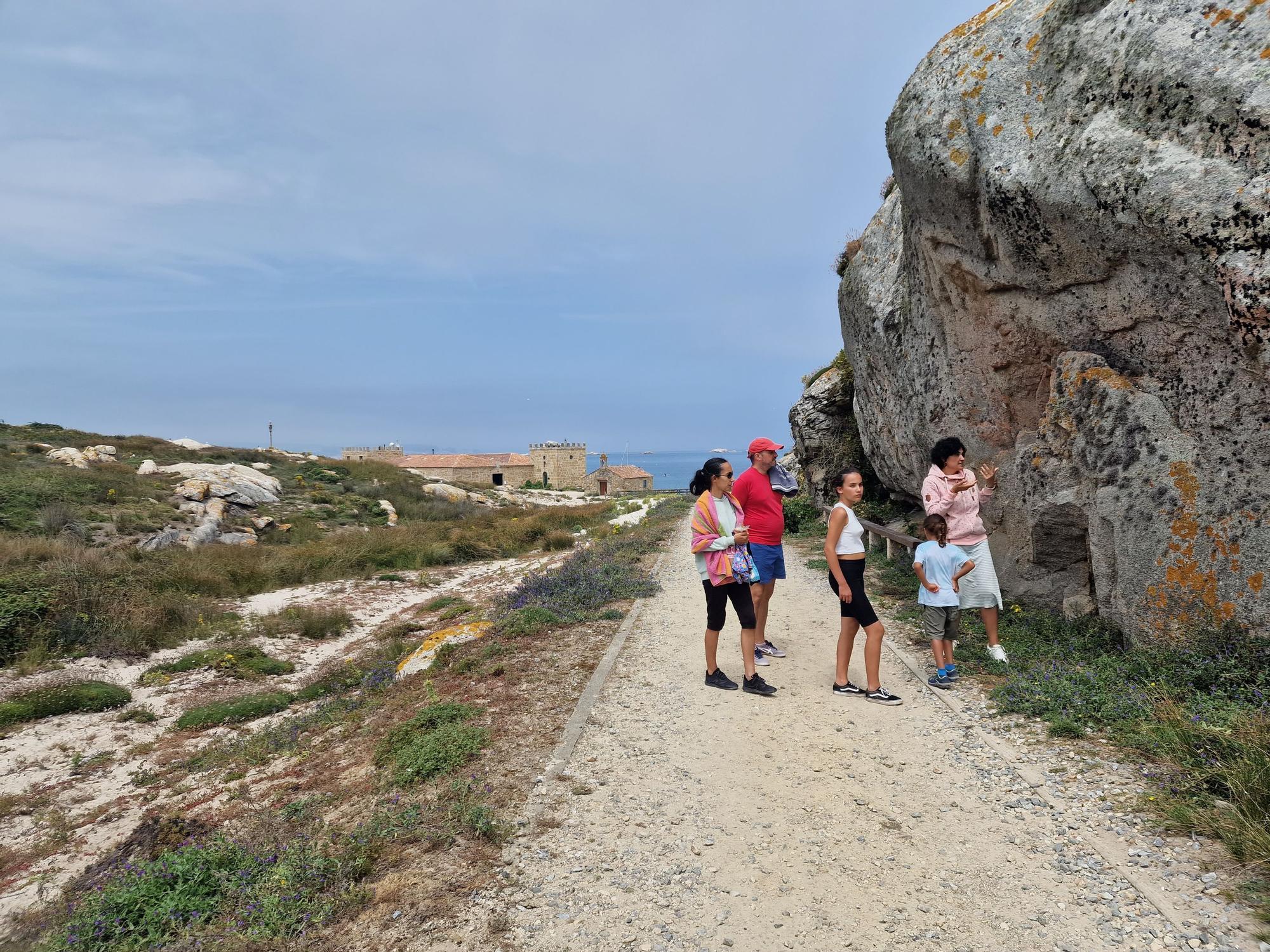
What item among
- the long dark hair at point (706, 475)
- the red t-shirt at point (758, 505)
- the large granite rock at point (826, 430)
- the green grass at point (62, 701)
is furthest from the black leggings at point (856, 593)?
the large granite rock at point (826, 430)

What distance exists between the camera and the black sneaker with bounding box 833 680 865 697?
19.7 ft

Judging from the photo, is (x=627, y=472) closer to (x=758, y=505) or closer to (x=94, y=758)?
(x=94, y=758)

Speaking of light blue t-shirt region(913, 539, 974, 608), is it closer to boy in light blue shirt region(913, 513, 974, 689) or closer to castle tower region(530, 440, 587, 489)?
boy in light blue shirt region(913, 513, 974, 689)

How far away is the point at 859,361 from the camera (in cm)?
1281

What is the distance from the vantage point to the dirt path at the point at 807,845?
9.93 ft

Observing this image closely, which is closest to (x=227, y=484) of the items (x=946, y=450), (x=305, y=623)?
(x=305, y=623)

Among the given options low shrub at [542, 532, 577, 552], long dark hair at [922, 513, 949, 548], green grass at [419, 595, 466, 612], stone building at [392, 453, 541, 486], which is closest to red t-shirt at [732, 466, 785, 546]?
long dark hair at [922, 513, 949, 548]

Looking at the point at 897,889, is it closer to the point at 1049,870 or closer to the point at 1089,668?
the point at 1049,870

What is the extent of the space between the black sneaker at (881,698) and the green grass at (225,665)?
28.4ft

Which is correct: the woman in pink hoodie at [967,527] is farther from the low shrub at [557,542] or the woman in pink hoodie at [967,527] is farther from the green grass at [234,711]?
the low shrub at [557,542]

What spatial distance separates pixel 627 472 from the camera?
7094 cm

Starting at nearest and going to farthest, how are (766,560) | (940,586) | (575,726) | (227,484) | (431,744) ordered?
(431,744), (575,726), (940,586), (766,560), (227,484)

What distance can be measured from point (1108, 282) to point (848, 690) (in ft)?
14.6

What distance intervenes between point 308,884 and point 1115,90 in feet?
27.2
